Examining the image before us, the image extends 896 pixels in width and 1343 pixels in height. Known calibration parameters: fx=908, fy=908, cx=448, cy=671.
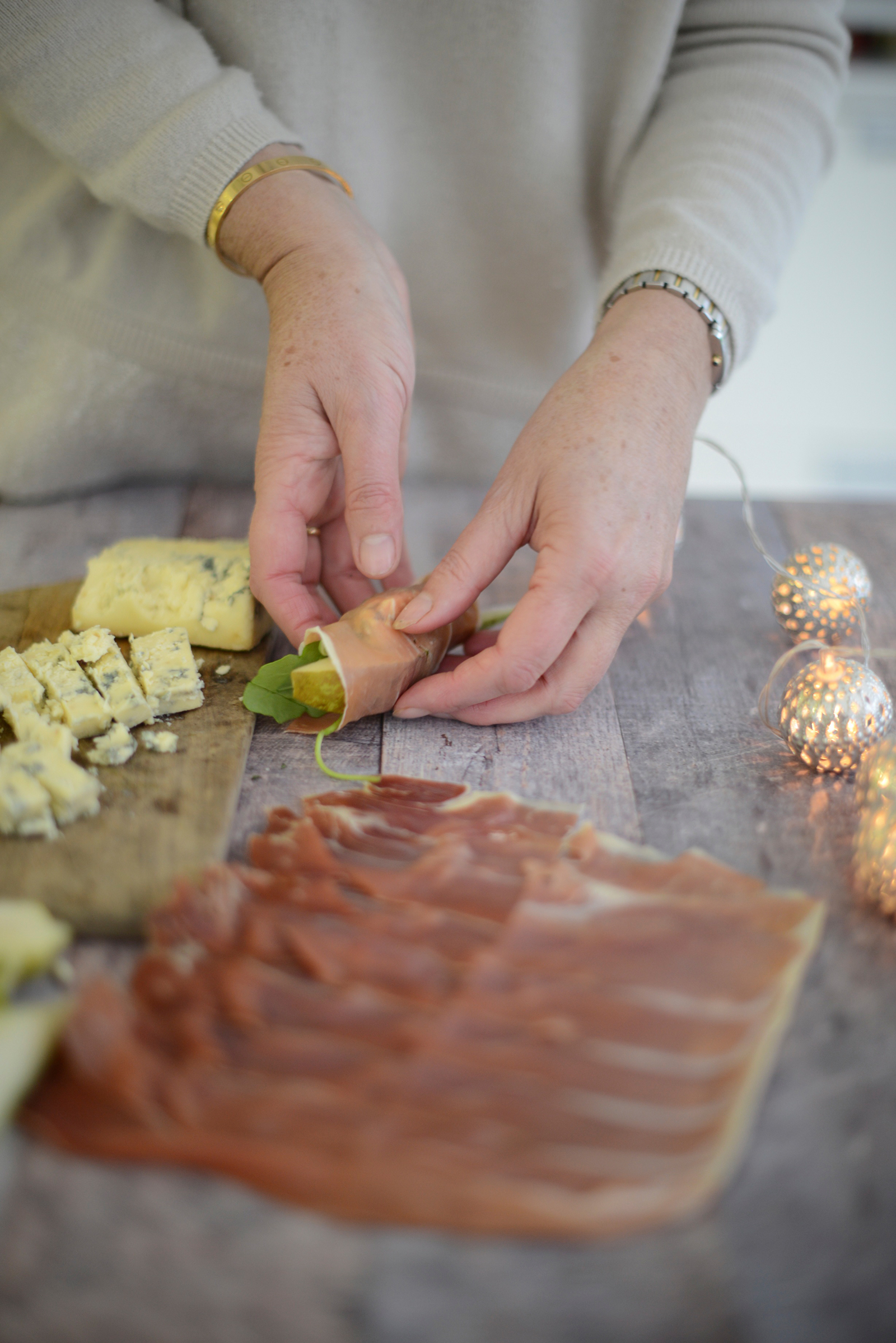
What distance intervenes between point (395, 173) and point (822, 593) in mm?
1047

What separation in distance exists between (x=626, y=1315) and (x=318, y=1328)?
218mm

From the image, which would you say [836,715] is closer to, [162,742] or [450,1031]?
[450,1031]

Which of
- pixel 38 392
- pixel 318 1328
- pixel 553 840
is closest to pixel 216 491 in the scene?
pixel 38 392

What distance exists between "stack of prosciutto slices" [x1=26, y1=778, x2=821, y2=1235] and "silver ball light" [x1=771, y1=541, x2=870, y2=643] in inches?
23.4

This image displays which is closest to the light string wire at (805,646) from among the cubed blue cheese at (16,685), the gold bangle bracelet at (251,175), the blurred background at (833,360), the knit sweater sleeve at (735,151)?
the knit sweater sleeve at (735,151)

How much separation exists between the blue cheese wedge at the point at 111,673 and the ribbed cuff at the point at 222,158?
652mm

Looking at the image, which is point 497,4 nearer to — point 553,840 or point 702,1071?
point 553,840

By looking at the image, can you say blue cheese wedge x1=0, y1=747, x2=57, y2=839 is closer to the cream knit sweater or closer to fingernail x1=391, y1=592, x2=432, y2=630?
fingernail x1=391, y1=592, x2=432, y2=630

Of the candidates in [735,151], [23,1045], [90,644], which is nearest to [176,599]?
[90,644]

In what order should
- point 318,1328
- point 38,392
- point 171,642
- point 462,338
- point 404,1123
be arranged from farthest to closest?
point 462,338 → point 38,392 → point 171,642 → point 404,1123 → point 318,1328

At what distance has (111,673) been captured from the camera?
123cm

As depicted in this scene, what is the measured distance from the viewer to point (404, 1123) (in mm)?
737

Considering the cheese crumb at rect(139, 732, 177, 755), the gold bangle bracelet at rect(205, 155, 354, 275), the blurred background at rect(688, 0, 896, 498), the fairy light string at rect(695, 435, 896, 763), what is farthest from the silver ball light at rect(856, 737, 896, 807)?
the blurred background at rect(688, 0, 896, 498)

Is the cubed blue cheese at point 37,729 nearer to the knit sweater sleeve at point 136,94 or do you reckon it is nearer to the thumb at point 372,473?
the thumb at point 372,473
